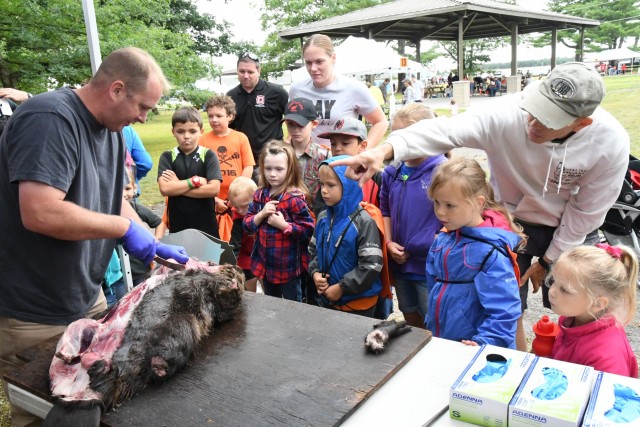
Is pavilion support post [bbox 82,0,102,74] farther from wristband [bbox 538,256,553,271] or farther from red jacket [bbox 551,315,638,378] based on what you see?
red jacket [bbox 551,315,638,378]

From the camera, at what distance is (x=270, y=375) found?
5.43 ft

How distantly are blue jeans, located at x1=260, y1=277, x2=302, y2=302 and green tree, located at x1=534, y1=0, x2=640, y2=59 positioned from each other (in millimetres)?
53570

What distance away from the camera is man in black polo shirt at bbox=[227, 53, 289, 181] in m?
4.72

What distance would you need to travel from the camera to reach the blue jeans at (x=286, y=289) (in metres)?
3.42

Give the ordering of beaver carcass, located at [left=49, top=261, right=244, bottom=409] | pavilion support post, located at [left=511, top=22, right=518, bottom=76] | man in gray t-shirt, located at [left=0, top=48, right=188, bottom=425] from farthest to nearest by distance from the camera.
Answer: pavilion support post, located at [left=511, top=22, right=518, bottom=76] < man in gray t-shirt, located at [left=0, top=48, right=188, bottom=425] < beaver carcass, located at [left=49, top=261, right=244, bottom=409]

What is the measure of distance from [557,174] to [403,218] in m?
0.92

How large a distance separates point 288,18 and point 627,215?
105ft

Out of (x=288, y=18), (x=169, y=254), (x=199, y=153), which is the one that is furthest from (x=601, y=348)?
(x=288, y=18)

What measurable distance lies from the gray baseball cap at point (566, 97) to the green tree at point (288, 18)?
29.2 metres

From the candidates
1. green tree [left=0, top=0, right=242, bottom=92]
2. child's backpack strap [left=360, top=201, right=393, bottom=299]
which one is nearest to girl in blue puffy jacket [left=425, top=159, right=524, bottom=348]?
→ child's backpack strap [left=360, top=201, right=393, bottom=299]

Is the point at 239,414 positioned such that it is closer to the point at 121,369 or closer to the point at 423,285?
the point at 121,369

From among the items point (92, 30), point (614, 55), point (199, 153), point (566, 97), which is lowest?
point (614, 55)

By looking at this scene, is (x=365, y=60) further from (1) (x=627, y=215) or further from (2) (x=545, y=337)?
(2) (x=545, y=337)

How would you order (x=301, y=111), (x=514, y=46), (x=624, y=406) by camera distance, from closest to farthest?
(x=624, y=406)
(x=301, y=111)
(x=514, y=46)
